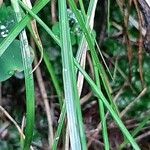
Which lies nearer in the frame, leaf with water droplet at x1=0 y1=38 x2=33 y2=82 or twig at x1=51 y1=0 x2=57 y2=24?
leaf with water droplet at x1=0 y1=38 x2=33 y2=82

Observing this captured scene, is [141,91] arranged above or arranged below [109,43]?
below

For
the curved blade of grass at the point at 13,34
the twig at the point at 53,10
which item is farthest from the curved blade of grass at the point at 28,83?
the twig at the point at 53,10

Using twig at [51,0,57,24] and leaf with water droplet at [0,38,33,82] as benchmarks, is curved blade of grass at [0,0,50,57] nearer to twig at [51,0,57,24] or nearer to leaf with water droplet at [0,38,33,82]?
leaf with water droplet at [0,38,33,82]

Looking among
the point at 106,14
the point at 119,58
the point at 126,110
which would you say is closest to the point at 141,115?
the point at 126,110

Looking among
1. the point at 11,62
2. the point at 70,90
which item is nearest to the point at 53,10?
the point at 11,62

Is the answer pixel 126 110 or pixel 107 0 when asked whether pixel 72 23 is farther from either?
pixel 126 110

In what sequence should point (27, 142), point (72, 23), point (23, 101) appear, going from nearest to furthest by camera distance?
1. point (27, 142)
2. point (72, 23)
3. point (23, 101)

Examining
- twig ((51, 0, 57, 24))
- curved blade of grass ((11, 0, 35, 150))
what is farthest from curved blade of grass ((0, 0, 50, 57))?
twig ((51, 0, 57, 24))

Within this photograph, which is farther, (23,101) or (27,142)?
(23,101)
